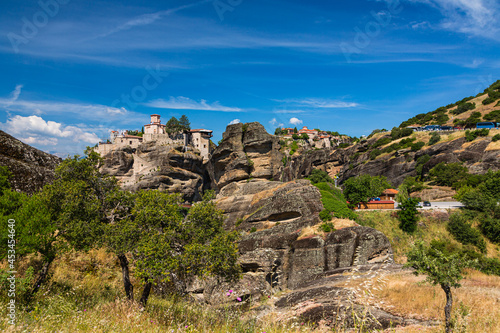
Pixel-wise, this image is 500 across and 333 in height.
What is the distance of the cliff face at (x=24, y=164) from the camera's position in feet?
38.2

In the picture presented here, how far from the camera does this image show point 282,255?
2422 cm

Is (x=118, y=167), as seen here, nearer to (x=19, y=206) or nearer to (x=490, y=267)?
(x=19, y=206)

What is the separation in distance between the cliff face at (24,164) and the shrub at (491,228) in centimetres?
4528

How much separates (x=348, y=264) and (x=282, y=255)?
5687mm

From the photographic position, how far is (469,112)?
Answer: 3814 inches

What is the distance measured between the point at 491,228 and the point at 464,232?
402 centimetres

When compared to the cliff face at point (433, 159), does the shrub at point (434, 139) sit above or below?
above

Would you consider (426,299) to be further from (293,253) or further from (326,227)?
(326,227)

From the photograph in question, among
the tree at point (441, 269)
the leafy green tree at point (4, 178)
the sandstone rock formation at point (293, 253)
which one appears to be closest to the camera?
the tree at point (441, 269)

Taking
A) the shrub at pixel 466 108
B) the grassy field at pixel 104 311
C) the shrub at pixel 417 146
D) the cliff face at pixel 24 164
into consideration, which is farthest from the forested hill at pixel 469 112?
the cliff face at pixel 24 164

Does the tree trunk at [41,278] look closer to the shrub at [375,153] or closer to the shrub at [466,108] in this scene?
the shrub at [375,153]

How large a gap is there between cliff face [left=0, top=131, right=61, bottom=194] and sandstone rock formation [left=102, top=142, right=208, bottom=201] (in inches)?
1933

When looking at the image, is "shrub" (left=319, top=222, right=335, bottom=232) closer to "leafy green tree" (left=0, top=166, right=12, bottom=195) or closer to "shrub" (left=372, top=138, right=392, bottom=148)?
"leafy green tree" (left=0, top=166, right=12, bottom=195)

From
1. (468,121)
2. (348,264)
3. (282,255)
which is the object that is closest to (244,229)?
(282,255)
